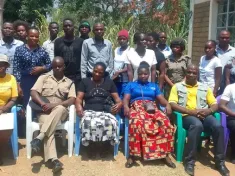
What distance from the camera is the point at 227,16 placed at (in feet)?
24.9

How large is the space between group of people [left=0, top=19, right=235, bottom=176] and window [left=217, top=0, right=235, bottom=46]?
8.09 ft

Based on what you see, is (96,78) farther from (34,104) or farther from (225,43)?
(225,43)

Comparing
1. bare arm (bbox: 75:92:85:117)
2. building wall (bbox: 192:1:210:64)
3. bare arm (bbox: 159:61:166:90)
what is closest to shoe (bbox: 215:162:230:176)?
bare arm (bbox: 159:61:166:90)

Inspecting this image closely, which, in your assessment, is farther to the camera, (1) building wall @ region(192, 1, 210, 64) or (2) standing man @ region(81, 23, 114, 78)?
(1) building wall @ region(192, 1, 210, 64)

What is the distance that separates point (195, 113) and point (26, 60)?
2573 mm

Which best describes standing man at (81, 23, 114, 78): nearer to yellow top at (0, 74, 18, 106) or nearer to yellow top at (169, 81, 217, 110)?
yellow top at (0, 74, 18, 106)

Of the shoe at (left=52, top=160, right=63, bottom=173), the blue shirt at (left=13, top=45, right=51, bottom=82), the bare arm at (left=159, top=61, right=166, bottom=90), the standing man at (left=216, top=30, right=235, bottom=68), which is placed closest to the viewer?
the shoe at (left=52, top=160, right=63, bottom=173)

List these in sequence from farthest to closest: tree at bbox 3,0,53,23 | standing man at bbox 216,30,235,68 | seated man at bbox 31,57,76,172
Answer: tree at bbox 3,0,53,23 → standing man at bbox 216,30,235,68 → seated man at bbox 31,57,76,172

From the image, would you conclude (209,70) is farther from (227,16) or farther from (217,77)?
(227,16)

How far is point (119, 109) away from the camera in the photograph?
4676 mm

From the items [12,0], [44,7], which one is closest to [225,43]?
[44,7]

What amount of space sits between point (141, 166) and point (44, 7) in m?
15.8

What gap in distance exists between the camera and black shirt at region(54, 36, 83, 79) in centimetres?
513

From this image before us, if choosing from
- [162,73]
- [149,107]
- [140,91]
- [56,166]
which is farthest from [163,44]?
[56,166]
